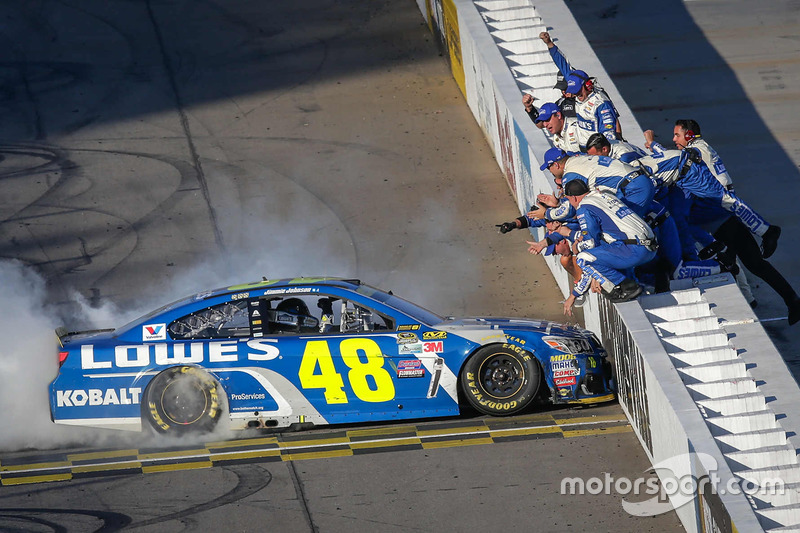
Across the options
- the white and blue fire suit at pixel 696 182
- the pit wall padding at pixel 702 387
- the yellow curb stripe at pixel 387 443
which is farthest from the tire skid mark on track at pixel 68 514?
the white and blue fire suit at pixel 696 182

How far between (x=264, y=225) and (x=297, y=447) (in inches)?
211

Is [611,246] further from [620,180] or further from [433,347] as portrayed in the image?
[433,347]

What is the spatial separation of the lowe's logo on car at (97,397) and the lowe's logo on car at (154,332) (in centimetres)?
48

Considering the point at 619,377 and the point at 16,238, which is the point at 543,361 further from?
the point at 16,238

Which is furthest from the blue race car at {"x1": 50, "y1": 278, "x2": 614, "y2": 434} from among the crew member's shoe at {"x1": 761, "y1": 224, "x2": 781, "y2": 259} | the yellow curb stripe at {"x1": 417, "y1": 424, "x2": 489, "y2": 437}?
the crew member's shoe at {"x1": 761, "y1": 224, "x2": 781, "y2": 259}

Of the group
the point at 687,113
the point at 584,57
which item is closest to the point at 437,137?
the point at 584,57

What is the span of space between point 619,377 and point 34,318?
6.71 metres

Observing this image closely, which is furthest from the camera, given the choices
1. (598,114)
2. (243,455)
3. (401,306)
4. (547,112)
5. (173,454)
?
(547,112)

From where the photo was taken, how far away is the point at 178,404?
35.8 ft

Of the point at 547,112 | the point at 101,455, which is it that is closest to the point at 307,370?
the point at 101,455

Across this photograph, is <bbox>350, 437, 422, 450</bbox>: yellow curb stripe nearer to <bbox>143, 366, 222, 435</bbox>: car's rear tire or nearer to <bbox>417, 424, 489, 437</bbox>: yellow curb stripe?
<bbox>417, 424, 489, 437</bbox>: yellow curb stripe

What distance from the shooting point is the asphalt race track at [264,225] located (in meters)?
9.97
